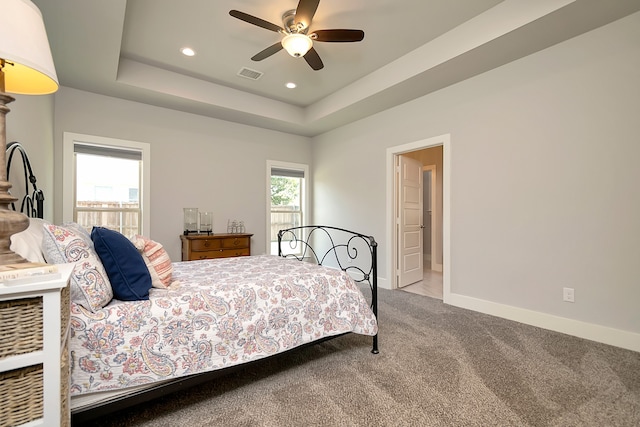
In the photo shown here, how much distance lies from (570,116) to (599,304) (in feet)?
5.55

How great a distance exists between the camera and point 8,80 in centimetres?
127

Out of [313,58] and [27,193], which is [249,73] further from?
[27,193]

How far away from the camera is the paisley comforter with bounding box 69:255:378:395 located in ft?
4.35

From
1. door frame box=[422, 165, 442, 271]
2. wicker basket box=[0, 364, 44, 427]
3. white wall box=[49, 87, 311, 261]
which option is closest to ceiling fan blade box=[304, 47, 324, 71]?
white wall box=[49, 87, 311, 261]

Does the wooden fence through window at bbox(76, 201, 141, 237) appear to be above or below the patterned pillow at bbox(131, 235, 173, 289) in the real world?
above

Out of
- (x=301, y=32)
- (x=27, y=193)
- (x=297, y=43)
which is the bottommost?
(x=27, y=193)

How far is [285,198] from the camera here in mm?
5609

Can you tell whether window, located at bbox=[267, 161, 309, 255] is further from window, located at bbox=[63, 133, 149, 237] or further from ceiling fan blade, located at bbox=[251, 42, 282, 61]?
ceiling fan blade, located at bbox=[251, 42, 282, 61]

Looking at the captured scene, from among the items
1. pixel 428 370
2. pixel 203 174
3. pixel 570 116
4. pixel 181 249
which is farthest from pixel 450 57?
pixel 181 249

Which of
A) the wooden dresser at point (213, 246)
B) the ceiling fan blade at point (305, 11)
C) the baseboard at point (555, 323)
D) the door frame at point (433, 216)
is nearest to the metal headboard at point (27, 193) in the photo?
the wooden dresser at point (213, 246)

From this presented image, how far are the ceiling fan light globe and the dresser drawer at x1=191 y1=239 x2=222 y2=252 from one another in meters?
2.67

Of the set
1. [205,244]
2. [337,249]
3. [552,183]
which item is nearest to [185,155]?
[205,244]

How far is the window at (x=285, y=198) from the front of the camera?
5309 mm

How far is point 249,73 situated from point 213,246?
2.36 meters
